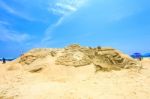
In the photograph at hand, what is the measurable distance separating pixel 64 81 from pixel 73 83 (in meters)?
0.52

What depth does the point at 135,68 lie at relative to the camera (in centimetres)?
1154

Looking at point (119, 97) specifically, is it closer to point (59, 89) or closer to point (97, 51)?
point (59, 89)

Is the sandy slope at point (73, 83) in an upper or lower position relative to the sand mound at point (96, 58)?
lower

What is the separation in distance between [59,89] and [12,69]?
4.86m

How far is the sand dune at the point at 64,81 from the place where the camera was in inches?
306

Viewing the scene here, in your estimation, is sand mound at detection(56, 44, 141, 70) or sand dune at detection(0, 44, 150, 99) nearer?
sand dune at detection(0, 44, 150, 99)

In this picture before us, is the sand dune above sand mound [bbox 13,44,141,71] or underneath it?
underneath

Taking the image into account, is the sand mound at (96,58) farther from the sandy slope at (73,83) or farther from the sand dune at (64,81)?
the sandy slope at (73,83)

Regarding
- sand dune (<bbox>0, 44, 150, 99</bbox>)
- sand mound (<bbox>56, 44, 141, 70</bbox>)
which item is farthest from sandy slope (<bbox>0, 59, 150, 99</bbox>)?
sand mound (<bbox>56, 44, 141, 70</bbox>)

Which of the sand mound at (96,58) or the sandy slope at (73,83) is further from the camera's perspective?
the sand mound at (96,58)

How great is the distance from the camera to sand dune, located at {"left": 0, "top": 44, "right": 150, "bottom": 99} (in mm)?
7766

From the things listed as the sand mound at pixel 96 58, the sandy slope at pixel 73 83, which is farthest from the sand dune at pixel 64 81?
the sand mound at pixel 96 58

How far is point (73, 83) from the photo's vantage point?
8.98 m

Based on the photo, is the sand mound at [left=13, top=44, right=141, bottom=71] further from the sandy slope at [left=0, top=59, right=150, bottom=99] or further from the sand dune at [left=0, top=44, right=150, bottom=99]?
the sandy slope at [left=0, top=59, right=150, bottom=99]
